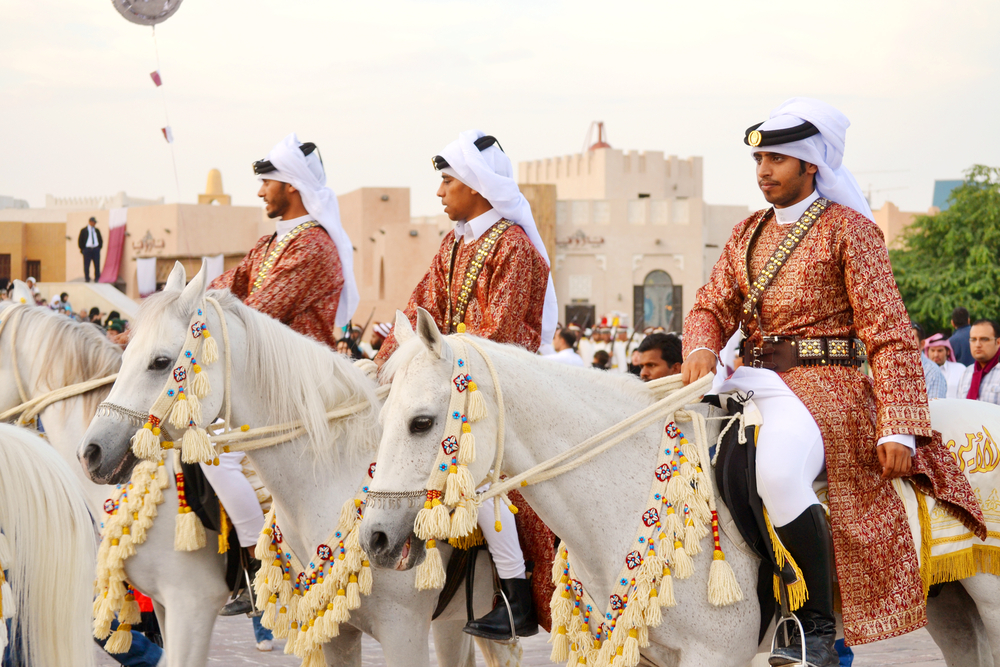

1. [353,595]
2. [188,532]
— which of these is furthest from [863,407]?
[188,532]

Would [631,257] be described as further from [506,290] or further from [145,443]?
[145,443]

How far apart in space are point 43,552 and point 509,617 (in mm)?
1800

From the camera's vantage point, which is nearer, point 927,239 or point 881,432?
point 881,432

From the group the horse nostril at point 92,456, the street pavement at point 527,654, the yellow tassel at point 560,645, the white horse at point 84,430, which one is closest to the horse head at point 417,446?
the yellow tassel at point 560,645

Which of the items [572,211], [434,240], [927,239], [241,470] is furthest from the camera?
[572,211]

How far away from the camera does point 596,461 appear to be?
3271 millimetres

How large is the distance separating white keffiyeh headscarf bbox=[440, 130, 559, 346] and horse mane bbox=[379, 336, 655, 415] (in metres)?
0.92

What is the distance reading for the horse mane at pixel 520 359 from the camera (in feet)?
10.2

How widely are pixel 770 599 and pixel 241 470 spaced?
2.34 meters

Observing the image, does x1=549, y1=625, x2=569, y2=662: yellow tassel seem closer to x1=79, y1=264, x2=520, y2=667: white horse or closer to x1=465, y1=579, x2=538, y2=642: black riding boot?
x1=465, y1=579, x2=538, y2=642: black riding boot

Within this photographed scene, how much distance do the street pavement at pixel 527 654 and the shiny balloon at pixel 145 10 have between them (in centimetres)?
542

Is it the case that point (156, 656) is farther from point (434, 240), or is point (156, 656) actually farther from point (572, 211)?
point (572, 211)

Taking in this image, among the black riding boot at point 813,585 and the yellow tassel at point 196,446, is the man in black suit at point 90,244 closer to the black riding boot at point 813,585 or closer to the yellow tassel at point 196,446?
the yellow tassel at point 196,446

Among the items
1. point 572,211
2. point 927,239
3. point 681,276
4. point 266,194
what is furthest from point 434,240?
point 266,194
